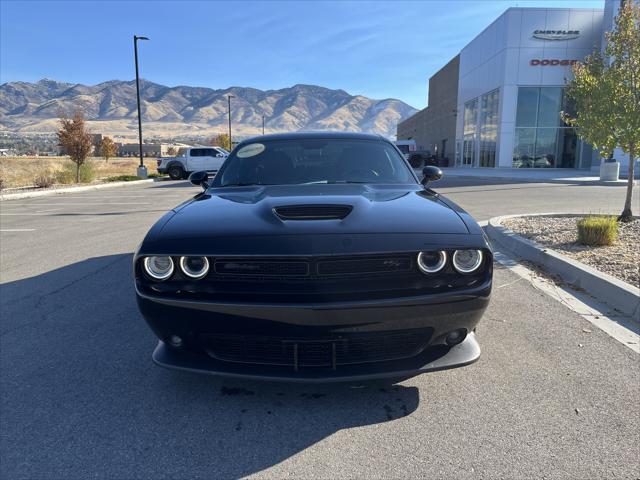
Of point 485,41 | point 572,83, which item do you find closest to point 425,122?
point 485,41

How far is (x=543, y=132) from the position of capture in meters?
30.0

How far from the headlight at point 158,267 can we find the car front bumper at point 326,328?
0.38 ft

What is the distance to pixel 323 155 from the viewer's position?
3918mm

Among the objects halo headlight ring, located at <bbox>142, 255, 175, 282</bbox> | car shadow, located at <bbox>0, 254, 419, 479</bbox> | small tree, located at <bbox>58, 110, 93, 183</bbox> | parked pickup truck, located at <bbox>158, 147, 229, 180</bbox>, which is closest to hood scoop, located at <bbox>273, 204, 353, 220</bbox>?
halo headlight ring, located at <bbox>142, 255, 175, 282</bbox>

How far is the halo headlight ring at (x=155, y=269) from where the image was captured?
2.37 metres

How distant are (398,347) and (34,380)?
7.62ft

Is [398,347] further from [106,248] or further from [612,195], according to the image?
[612,195]

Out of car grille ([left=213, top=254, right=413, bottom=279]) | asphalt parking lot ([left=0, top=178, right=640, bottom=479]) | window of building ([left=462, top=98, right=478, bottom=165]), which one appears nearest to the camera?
asphalt parking lot ([left=0, top=178, right=640, bottom=479])

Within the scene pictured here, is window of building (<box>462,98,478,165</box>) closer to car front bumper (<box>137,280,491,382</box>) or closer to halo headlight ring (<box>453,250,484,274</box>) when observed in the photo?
halo headlight ring (<box>453,250,484,274</box>)

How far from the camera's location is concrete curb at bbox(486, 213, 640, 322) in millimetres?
4008

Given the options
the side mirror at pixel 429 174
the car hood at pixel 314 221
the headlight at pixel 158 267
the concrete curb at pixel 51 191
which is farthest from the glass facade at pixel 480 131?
the headlight at pixel 158 267

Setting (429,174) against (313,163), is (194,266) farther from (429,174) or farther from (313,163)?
(429,174)

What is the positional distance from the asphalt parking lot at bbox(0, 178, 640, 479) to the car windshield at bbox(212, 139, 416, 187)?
145 centimetres

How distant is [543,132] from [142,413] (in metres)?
32.6
